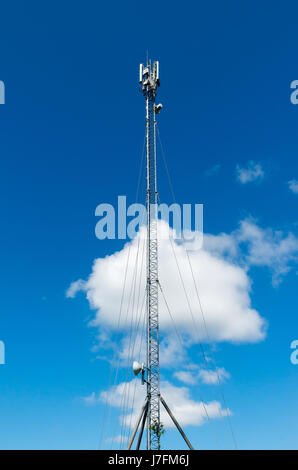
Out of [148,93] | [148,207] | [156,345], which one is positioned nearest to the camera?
[156,345]

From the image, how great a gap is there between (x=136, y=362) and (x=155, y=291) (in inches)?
362

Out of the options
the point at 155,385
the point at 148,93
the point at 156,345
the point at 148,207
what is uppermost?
the point at 148,93

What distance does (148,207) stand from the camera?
53.3m

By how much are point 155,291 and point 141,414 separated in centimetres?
1426
